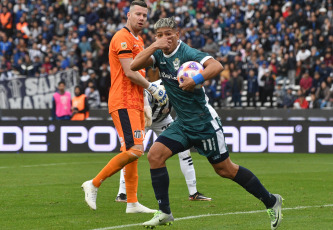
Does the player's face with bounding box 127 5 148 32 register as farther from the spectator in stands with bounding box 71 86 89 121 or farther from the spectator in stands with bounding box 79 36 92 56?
the spectator in stands with bounding box 79 36 92 56

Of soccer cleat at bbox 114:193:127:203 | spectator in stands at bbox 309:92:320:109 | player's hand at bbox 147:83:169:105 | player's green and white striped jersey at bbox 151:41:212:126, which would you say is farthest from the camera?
spectator in stands at bbox 309:92:320:109

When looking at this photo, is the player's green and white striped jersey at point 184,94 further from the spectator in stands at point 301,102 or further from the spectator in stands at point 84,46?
the spectator in stands at point 84,46

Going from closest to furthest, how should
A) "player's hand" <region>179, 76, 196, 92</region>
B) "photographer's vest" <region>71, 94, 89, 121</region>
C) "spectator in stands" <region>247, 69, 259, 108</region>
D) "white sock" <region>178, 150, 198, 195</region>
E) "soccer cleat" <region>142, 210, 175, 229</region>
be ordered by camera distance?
"player's hand" <region>179, 76, 196, 92</region>
"soccer cleat" <region>142, 210, 175, 229</region>
"white sock" <region>178, 150, 198, 195</region>
"photographer's vest" <region>71, 94, 89, 121</region>
"spectator in stands" <region>247, 69, 259, 108</region>

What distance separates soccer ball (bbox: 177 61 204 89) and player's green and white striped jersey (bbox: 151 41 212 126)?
0.09 metres

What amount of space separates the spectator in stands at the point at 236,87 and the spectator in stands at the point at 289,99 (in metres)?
1.56

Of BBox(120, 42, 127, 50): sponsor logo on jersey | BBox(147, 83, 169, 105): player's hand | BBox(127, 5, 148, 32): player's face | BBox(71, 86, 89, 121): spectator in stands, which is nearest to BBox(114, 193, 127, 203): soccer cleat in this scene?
BBox(147, 83, 169, 105): player's hand

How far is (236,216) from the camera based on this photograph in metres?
8.80

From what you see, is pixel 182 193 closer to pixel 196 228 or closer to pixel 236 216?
pixel 236 216

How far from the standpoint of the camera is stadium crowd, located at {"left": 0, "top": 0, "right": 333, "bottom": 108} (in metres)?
25.2

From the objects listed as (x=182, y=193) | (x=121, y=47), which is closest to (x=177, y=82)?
(x=121, y=47)

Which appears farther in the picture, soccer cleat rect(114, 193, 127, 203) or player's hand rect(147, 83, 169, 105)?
soccer cleat rect(114, 193, 127, 203)

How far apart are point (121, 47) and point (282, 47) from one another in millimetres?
17824

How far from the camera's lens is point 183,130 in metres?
7.96

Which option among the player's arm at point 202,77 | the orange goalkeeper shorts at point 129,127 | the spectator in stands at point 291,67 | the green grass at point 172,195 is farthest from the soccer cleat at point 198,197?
the spectator in stands at point 291,67
